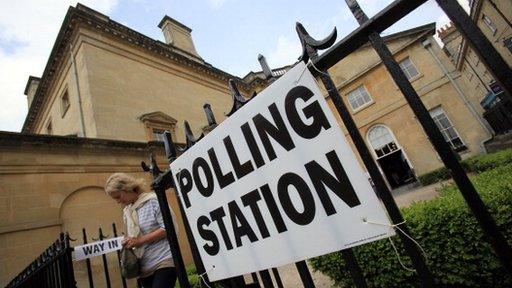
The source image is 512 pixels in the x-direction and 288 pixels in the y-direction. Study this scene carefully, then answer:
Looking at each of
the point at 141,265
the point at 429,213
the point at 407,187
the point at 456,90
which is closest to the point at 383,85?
the point at 456,90

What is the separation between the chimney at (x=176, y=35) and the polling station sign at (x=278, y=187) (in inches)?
857

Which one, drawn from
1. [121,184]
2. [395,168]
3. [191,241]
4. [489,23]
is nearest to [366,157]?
[191,241]

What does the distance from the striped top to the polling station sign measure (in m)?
1.28

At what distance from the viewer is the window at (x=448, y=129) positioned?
19.5 metres

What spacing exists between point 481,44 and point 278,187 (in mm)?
1044

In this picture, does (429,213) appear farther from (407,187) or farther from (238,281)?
(407,187)

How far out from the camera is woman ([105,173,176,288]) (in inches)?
116

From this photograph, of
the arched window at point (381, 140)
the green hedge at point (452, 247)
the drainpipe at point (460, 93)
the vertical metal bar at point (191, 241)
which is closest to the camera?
the vertical metal bar at point (191, 241)

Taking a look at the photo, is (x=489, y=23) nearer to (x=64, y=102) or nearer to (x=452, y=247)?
(x=452, y=247)

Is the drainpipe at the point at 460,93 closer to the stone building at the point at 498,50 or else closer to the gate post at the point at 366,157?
the stone building at the point at 498,50

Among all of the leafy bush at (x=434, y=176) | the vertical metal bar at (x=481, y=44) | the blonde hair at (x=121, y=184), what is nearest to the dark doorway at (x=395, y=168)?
the leafy bush at (x=434, y=176)

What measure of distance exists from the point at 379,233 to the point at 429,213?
3.76 m

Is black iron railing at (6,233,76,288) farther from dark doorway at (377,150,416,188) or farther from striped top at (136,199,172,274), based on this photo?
dark doorway at (377,150,416,188)

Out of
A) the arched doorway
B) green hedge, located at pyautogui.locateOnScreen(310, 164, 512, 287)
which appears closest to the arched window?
the arched doorway
